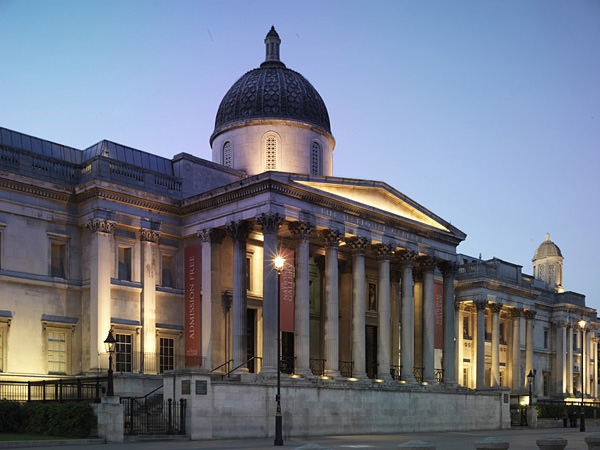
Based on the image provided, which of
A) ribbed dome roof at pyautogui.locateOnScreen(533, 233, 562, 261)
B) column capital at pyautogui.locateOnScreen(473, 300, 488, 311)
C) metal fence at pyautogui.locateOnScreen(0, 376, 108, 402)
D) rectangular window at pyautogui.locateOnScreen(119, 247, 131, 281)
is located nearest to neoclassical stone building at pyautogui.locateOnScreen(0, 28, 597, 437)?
Result: rectangular window at pyautogui.locateOnScreen(119, 247, 131, 281)

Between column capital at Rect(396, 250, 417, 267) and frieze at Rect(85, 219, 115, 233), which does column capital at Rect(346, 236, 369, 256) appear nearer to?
column capital at Rect(396, 250, 417, 267)

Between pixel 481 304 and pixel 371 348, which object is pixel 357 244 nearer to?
pixel 371 348

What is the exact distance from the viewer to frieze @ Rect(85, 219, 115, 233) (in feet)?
131

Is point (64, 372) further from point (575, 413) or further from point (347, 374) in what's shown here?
point (575, 413)

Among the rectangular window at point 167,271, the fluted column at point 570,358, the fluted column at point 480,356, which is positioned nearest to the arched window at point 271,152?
the rectangular window at point 167,271

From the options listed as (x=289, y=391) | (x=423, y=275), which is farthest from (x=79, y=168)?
(x=423, y=275)

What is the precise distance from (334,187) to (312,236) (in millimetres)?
3468

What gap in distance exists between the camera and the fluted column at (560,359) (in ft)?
274

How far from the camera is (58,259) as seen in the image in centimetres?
4094

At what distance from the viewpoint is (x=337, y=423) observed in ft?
132

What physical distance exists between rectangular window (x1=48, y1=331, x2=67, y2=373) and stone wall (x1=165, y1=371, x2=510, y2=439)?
9.16 meters

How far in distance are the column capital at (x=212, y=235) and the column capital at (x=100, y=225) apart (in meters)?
5.03

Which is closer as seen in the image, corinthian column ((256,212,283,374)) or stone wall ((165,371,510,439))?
stone wall ((165,371,510,439))

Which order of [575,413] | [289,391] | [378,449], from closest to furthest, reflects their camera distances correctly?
[378,449] < [289,391] < [575,413]
